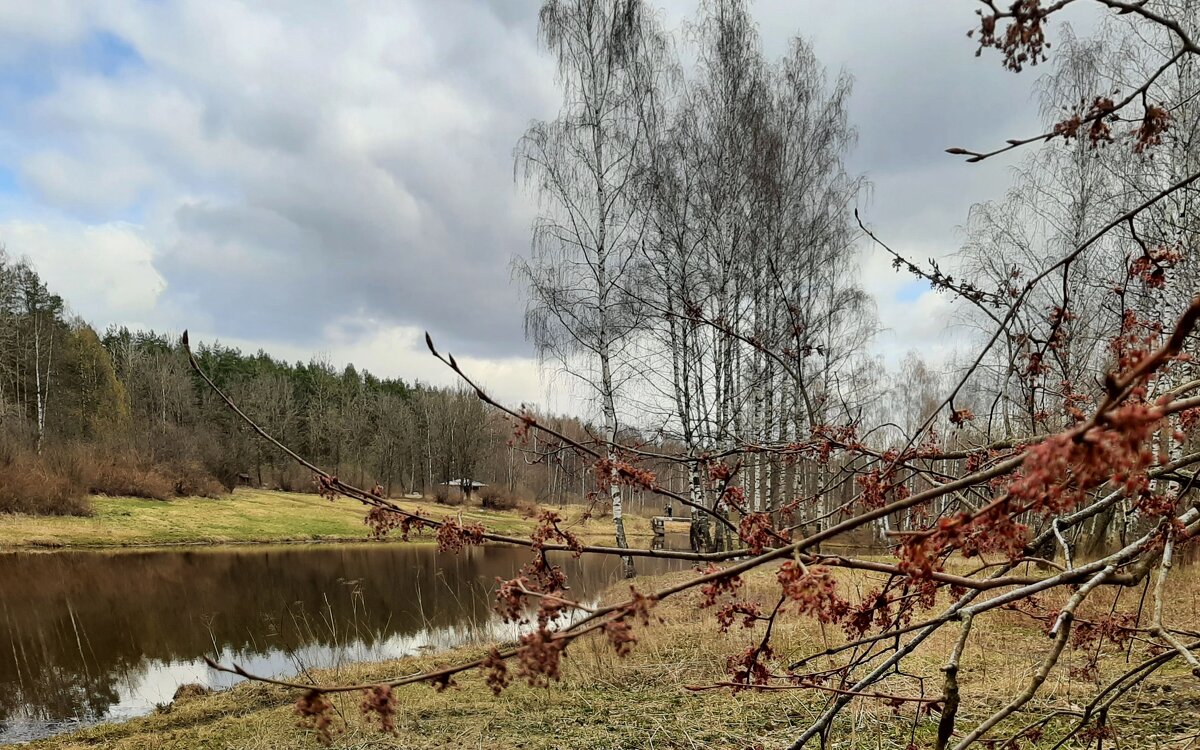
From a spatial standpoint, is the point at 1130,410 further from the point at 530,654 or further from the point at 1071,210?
the point at 1071,210

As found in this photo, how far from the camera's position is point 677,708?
4293 mm

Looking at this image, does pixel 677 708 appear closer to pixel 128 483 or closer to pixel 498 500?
pixel 128 483

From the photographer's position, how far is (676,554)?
3.76 feet

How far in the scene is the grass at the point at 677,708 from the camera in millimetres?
3041

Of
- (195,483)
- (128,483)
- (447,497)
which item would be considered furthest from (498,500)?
(128,483)

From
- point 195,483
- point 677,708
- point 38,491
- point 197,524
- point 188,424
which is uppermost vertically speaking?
point 188,424

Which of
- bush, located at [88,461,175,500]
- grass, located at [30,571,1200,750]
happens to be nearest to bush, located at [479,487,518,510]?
bush, located at [88,461,175,500]

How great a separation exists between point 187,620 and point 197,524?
14406mm

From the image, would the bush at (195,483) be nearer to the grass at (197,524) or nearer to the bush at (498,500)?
the grass at (197,524)

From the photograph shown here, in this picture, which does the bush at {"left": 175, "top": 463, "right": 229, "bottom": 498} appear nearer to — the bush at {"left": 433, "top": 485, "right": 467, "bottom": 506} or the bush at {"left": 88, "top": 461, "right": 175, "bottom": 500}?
the bush at {"left": 88, "top": 461, "right": 175, "bottom": 500}

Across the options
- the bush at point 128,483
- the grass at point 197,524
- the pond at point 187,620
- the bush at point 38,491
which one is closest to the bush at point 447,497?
the grass at point 197,524

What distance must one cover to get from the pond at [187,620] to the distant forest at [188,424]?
6169 millimetres

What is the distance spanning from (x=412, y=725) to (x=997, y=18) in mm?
5544

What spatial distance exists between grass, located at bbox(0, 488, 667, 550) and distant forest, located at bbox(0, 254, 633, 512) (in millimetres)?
1074
